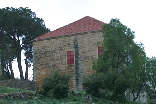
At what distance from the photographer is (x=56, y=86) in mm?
12719

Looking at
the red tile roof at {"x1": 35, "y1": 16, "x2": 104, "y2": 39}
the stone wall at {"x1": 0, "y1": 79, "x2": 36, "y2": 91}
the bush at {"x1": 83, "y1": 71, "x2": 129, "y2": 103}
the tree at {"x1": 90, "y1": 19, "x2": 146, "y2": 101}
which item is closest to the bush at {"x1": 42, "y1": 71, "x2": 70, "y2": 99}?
the bush at {"x1": 83, "y1": 71, "x2": 129, "y2": 103}

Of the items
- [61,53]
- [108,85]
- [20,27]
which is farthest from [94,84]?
[20,27]

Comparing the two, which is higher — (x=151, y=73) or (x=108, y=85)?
(x=151, y=73)

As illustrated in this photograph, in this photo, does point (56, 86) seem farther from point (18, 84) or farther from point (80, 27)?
point (80, 27)

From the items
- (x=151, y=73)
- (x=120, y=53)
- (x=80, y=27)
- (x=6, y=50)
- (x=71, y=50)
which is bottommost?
(x=151, y=73)

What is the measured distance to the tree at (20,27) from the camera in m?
27.2

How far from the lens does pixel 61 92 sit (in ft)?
41.9

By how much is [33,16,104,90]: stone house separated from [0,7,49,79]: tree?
6.79 meters

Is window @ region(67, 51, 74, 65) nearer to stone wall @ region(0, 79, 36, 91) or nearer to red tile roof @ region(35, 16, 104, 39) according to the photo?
red tile roof @ region(35, 16, 104, 39)

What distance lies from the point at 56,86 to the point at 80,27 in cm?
931

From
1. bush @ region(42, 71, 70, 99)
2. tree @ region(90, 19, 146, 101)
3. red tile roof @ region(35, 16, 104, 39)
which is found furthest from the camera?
red tile roof @ region(35, 16, 104, 39)

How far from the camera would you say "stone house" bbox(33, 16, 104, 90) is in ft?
64.1

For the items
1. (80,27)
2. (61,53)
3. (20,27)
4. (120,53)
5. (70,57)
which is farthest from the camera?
(20,27)

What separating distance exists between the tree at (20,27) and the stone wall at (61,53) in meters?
6.76
